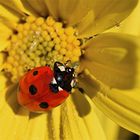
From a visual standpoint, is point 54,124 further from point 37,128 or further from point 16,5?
point 16,5

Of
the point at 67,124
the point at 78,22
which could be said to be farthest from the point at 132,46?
the point at 67,124

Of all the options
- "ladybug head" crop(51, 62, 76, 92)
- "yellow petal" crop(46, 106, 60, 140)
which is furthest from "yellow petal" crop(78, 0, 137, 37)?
"yellow petal" crop(46, 106, 60, 140)

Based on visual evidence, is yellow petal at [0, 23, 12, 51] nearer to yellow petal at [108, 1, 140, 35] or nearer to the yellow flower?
the yellow flower

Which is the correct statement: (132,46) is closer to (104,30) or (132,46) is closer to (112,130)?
(104,30)

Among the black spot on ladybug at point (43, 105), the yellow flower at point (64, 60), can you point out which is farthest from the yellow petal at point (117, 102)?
the black spot on ladybug at point (43, 105)

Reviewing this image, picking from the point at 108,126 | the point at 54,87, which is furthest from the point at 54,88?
the point at 108,126

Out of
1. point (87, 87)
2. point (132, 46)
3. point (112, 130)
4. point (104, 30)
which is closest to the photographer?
point (132, 46)
